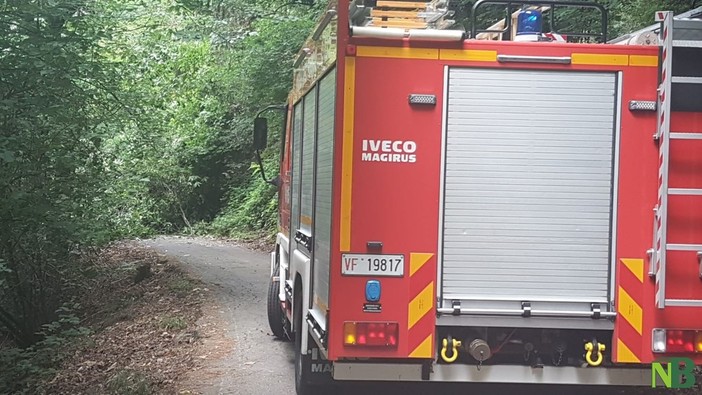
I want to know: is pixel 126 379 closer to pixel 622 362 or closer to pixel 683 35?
pixel 622 362

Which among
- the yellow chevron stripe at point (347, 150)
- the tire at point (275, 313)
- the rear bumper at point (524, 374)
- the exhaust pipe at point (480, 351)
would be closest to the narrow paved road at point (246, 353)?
the tire at point (275, 313)

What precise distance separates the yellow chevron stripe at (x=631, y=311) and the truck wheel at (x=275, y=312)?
552cm

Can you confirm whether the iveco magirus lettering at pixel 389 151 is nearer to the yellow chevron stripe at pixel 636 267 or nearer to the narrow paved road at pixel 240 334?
the yellow chevron stripe at pixel 636 267

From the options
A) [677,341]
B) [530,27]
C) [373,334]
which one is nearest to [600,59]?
[530,27]

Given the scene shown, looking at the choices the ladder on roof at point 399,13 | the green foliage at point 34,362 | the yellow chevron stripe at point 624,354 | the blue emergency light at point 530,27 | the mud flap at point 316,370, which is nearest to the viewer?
the yellow chevron stripe at point 624,354

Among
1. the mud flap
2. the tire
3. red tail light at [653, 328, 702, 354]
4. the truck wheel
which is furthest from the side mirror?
red tail light at [653, 328, 702, 354]

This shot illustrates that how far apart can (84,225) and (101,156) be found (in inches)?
91.6

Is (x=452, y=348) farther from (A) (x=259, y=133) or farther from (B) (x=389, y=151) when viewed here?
(A) (x=259, y=133)

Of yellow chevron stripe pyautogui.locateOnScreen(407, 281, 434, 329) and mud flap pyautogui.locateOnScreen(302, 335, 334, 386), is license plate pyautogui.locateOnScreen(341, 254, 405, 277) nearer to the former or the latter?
yellow chevron stripe pyautogui.locateOnScreen(407, 281, 434, 329)

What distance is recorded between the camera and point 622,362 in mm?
5090

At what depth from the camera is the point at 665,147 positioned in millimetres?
4988

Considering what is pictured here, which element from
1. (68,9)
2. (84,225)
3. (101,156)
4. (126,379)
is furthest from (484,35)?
(101,156)

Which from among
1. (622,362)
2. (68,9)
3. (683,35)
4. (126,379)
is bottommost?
(126,379)

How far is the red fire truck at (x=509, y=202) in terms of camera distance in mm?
5020
